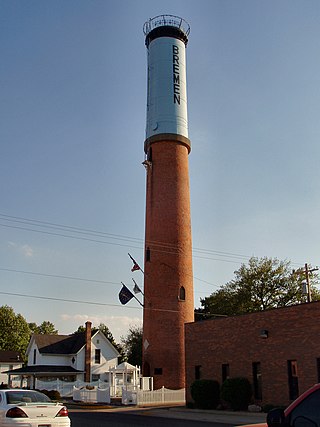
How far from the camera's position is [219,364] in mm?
31000

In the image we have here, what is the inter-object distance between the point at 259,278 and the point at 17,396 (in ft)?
148

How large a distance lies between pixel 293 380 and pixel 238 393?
3270mm

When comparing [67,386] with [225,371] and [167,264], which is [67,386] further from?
[225,371]

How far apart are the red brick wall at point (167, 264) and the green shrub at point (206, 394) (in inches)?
291

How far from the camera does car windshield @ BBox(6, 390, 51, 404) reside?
12.8 meters

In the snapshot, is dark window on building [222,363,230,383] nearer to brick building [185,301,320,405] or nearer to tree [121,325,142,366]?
brick building [185,301,320,405]

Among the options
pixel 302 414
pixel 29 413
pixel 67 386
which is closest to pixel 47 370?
pixel 67 386

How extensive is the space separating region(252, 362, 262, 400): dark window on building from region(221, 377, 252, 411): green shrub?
33cm

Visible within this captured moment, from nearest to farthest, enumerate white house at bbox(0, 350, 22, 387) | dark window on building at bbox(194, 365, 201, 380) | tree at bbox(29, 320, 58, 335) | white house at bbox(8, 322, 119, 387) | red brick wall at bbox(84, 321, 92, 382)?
1. dark window on building at bbox(194, 365, 201, 380)
2. white house at bbox(8, 322, 119, 387)
3. red brick wall at bbox(84, 321, 92, 382)
4. white house at bbox(0, 350, 22, 387)
5. tree at bbox(29, 320, 58, 335)

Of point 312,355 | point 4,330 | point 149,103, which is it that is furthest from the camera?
point 4,330

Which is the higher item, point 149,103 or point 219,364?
point 149,103

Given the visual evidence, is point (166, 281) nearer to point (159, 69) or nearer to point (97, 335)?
point (159, 69)

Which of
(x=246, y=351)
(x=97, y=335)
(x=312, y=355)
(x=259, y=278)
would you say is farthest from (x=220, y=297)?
(x=312, y=355)

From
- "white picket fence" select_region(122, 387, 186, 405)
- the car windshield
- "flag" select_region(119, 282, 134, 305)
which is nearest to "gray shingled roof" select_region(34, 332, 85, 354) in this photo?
"flag" select_region(119, 282, 134, 305)
